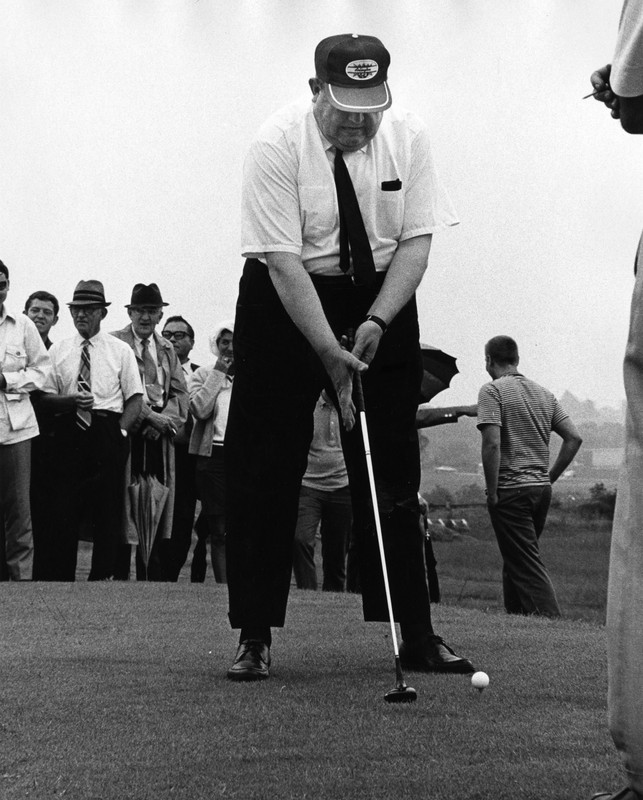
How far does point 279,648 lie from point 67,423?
18.5ft

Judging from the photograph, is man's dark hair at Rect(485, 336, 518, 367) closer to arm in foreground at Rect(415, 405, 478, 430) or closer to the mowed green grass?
arm in foreground at Rect(415, 405, 478, 430)

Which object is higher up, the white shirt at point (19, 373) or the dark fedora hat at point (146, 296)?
the dark fedora hat at point (146, 296)

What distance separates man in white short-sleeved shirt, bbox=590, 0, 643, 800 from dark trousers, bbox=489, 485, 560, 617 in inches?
269

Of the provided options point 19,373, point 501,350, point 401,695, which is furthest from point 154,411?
point 401,695

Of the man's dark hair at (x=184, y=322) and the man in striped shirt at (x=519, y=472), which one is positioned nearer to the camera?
the man in striped shirt at (x=519, y=472)

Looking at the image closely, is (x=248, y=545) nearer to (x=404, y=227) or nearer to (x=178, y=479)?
(x=404, y=227)

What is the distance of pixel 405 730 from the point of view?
151 inches

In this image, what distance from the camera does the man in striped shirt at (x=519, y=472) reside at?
32.0ft

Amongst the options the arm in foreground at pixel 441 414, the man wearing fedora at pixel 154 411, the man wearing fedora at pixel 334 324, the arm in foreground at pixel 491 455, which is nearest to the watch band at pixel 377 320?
the man wearing fedora at pixel 334 324

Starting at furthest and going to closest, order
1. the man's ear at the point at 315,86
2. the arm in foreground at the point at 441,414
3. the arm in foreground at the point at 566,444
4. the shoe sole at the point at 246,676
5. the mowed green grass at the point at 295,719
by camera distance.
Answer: the arm in foreground at the point at 441,414, the arm in foreground at the point at 566,444, the man's ear at the point at 315,86, the shoe sole at the point at 246,676, the mowed green grass at the point at 295,719

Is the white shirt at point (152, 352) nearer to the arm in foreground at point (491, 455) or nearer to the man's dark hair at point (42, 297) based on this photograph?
the man's dark hair at point (42, 297)

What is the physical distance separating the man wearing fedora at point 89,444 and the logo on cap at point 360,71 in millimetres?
6250

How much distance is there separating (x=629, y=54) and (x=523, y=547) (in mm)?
7139

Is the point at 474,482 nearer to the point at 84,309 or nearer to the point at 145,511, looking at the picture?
the point at 145,511
